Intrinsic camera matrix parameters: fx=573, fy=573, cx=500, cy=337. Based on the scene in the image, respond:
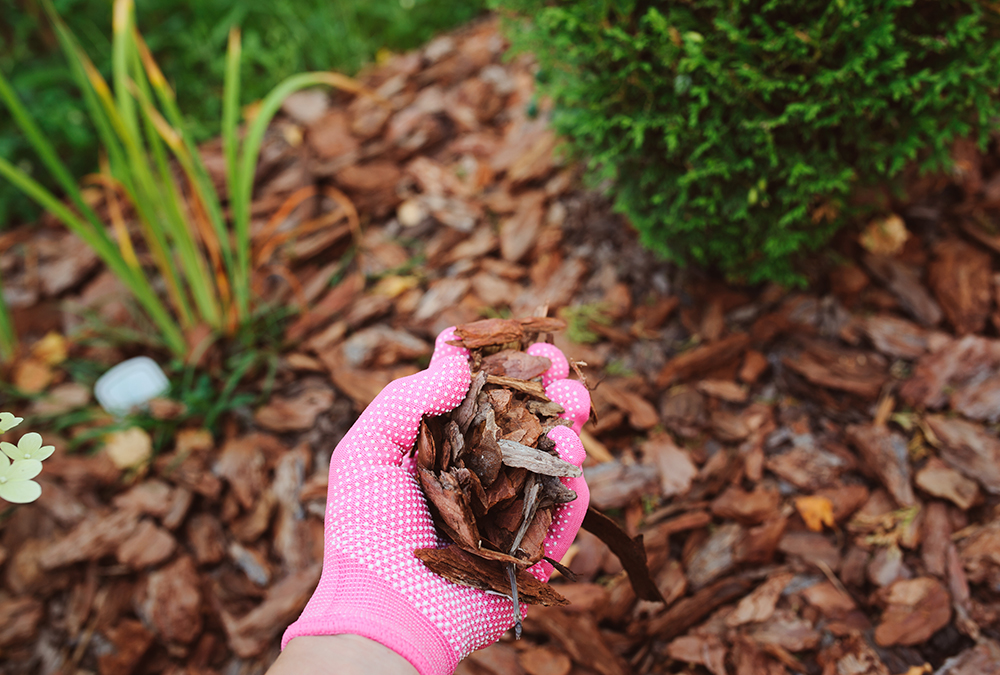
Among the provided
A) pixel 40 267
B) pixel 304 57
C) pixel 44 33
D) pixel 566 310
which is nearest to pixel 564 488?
pixel 566 310

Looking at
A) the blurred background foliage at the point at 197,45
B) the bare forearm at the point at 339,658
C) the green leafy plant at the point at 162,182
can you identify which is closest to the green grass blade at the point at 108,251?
the green leafy plant at the point at 162,182

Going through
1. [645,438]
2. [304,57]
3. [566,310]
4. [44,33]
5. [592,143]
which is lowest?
[645,438]

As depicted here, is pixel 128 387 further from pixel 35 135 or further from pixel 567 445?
pixel 567 445

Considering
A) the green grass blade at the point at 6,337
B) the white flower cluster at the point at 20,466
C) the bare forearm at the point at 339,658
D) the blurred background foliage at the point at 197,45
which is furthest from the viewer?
the blurred background foliage at the point at 197,45

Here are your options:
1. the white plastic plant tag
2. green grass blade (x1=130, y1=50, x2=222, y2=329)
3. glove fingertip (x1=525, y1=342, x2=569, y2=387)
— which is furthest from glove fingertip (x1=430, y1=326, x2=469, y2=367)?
the white plastic plant tag

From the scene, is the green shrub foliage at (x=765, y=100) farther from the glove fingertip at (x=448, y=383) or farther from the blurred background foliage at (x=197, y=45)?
the blurred background foliage at (x=197, y=45)

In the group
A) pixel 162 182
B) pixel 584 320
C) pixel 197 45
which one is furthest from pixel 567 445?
pixel 197 45

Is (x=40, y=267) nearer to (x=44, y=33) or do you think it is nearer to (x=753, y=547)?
(x=44, y=33)
